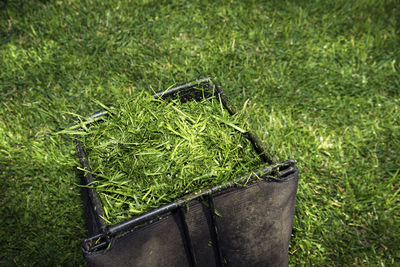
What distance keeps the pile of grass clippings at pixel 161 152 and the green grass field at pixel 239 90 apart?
2.89 ft

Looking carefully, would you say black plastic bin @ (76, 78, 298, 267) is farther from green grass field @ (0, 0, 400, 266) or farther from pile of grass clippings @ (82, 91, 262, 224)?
green grass field @ (0, 0, 400, 266)

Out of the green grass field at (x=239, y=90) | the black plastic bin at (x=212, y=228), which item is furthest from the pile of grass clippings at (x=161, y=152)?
the green grass field at (x=239, y=90)

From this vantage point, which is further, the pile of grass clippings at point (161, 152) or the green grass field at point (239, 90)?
the green grass field at point (239, 90)

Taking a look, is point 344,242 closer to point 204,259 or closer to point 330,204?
point 330,204

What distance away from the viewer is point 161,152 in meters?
1.60

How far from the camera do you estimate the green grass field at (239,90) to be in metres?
2.28

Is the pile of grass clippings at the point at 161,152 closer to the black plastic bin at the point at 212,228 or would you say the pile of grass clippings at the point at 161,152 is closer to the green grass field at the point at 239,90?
the black plastic bin at the point at 212,228

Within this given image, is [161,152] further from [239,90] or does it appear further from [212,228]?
[239,90]

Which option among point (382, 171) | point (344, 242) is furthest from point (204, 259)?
point (382, 171)

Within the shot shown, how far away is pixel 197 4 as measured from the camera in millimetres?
3521

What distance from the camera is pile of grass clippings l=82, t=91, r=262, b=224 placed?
1504 millimetres

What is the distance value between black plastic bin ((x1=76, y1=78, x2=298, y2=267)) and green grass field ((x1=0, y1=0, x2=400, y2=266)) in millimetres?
695

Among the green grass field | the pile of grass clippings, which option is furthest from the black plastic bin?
the green grass field

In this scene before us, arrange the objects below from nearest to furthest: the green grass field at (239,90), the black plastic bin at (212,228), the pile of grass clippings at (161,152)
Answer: the black plastic bin at (212,228), the pile of grass clippings at (161,152), the green grass field at (239,90)
